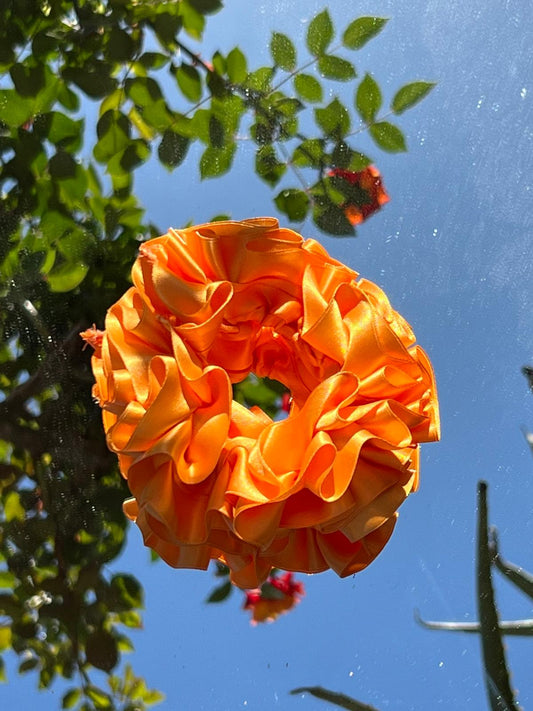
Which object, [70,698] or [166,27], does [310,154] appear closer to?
[166,27]

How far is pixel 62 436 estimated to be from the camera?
59 centimetres

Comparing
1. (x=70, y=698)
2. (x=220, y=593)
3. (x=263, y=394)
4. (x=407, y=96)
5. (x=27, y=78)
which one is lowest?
(x=70, y=698)

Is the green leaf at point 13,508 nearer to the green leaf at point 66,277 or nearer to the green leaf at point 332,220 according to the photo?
the green leaf at point 66,277

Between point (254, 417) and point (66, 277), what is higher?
point (66, 277)

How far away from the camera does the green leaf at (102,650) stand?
574mm

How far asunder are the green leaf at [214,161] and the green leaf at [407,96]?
0.14 metres

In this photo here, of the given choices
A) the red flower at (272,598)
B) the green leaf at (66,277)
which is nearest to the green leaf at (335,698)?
the red flower at (272,598)

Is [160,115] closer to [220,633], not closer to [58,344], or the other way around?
[58,344]

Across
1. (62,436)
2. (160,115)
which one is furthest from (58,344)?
(160,115)

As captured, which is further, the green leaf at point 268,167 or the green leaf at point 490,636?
the green leaf at point 268,167

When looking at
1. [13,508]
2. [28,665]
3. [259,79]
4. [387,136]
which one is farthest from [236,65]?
[28,665]

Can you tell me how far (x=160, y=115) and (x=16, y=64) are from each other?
12 cm

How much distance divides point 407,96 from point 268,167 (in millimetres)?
129

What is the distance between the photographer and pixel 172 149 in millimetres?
589
